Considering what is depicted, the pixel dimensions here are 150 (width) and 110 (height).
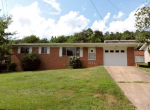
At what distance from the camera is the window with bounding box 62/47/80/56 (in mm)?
14758

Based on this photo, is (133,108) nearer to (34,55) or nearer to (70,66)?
(70,66)

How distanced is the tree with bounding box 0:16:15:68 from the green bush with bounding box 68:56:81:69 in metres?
7.36

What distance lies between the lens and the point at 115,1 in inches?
386

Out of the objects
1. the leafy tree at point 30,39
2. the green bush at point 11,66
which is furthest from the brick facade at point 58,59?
the leafy tree at point 30,39

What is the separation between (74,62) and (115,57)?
4.87 metres

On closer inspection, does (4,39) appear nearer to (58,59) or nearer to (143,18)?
(58,59)

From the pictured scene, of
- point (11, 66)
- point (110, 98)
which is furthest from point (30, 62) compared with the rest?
point (110, 98)

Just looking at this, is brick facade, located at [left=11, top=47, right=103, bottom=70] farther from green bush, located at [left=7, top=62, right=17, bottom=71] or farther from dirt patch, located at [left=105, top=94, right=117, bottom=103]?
dirt patch, located at [left=105, top=94, right=117, bottom=103]

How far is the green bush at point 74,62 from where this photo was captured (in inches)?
531

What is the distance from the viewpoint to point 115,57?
14.6 metres

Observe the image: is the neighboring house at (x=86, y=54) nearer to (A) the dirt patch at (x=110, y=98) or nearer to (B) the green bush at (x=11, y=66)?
(B) the green bush at (x=11, y=66)

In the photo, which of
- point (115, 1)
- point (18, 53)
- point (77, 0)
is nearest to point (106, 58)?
point (115, 1)

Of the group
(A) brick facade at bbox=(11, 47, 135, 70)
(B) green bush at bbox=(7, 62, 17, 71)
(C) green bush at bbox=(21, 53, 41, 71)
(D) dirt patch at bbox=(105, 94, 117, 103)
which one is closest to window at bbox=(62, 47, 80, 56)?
(A) brick facade at bbox=(11, 47, 135, 70)

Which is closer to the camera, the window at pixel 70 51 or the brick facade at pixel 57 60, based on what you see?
the brick facade at pixel 57 60
